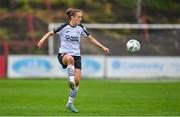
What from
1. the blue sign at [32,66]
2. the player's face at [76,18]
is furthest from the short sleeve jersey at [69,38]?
the blue sign at [32,66]

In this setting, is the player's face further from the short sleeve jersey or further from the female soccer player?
the short sleeve jersey

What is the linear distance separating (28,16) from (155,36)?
999 centimetres

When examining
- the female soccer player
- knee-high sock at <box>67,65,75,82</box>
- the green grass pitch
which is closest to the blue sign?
the green grass pitch

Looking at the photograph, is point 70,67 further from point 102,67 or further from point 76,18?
point 102,67

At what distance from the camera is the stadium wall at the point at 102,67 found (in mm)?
32688

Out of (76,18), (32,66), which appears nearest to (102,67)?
(32,66)

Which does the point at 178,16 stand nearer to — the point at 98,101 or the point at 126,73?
the point at 126,73

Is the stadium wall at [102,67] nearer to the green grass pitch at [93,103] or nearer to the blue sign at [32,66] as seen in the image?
the blue sign at [32,66]

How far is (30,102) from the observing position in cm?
1734

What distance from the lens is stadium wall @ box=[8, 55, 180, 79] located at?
32.7 metres

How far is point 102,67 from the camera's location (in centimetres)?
3284

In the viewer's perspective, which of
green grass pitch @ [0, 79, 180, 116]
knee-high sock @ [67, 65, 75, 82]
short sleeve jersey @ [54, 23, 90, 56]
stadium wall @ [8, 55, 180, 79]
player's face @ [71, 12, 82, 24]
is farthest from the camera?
stadium wall @ [8, 55, 180, 79]

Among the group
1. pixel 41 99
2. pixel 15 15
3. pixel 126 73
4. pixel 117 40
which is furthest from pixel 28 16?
pixel 41 99

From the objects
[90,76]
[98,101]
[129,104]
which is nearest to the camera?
[129,104]
